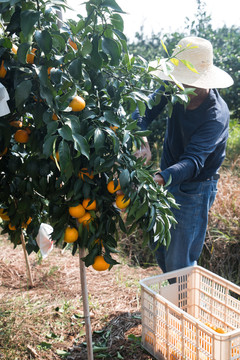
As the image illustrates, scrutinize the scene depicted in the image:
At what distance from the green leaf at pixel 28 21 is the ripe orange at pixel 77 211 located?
61cm

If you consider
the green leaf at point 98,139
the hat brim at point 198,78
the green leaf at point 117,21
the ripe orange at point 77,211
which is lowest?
the ripe orange at point 77,211

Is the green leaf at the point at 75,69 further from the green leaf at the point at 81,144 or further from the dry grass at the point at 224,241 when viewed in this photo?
the dry grass at the point at 224,241

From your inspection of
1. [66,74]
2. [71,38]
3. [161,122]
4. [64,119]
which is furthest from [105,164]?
[161,122]

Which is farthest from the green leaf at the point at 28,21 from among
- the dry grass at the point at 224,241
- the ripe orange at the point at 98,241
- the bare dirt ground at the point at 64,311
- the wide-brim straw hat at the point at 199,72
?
the dry grass at the point at 224,241

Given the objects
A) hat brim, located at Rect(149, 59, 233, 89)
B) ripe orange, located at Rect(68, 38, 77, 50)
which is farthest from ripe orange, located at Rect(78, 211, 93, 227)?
hat brim, located at Rect(149, 59, 233, 89)

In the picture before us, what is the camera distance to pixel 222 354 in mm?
1599

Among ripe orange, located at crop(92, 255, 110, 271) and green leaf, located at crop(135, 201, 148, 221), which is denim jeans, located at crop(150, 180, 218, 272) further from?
green leaf, located at crop(135, 201, 148, 221)

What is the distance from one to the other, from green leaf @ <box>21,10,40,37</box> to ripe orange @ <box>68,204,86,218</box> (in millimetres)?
613

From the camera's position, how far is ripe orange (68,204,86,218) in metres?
1.38

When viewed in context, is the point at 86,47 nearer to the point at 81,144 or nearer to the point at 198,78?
the point at 81,144

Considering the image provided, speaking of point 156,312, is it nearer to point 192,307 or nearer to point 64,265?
point 192,307

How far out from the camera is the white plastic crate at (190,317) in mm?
1649

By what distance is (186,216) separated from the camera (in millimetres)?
2279

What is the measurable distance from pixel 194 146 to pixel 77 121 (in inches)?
39.1
